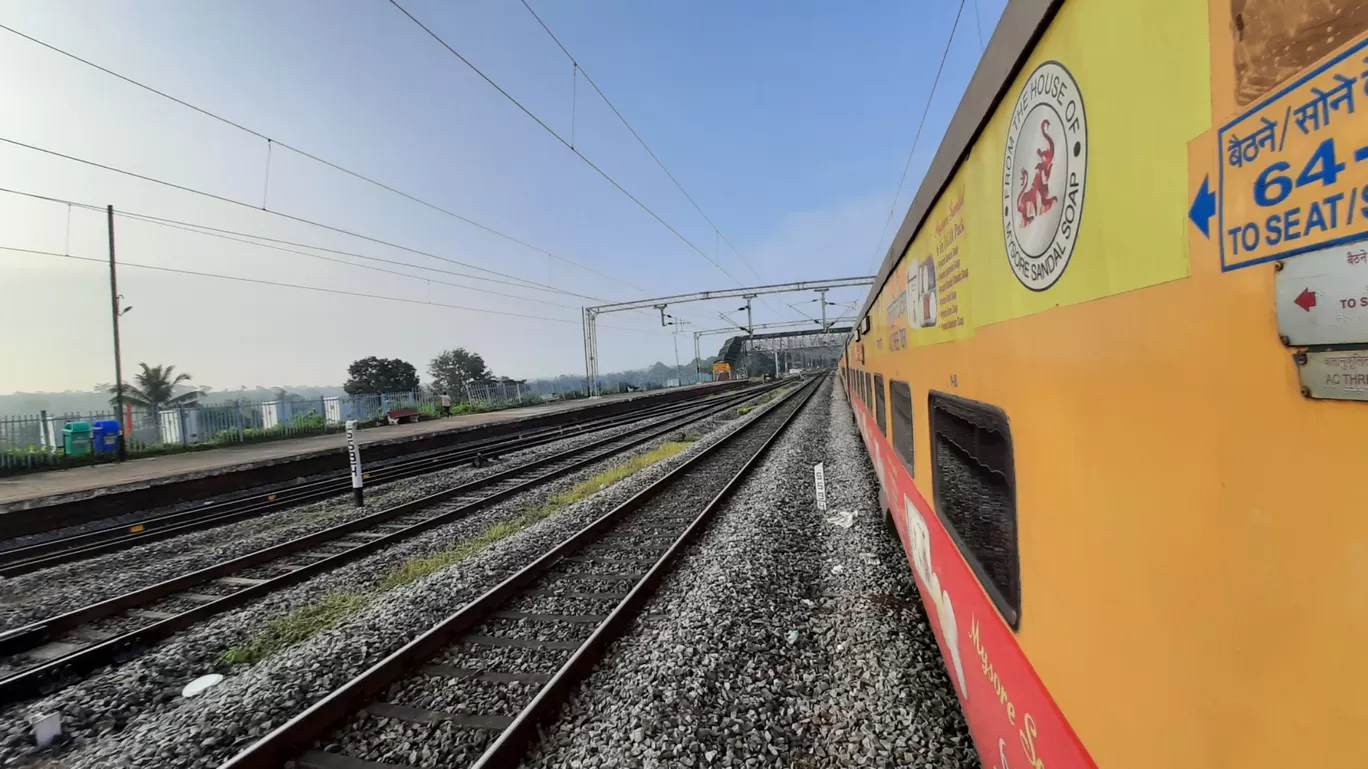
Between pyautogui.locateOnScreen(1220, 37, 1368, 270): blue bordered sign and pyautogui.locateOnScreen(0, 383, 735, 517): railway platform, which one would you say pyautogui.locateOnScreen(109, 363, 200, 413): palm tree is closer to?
pyautogui.locateOnScreen(0, 383, 735, 517): railway platform

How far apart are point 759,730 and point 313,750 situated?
270 centimetres

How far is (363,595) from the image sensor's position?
236 inches

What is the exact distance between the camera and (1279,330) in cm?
76

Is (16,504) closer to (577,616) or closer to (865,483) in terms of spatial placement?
(577,616)

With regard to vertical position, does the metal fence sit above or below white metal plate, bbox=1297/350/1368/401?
below

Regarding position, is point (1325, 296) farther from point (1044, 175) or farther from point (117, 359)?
point (117, 359)

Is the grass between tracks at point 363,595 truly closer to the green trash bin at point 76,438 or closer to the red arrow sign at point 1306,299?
the red arrow sign at point 1306,299

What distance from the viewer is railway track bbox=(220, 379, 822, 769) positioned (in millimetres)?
3486

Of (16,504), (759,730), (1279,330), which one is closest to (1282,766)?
(1279,330)

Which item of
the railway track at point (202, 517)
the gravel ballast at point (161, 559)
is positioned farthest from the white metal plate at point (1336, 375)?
the railway track at point (202, 517)

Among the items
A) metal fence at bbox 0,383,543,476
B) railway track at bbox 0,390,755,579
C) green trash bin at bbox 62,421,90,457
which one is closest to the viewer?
railway track at bbox 0,390,755,579

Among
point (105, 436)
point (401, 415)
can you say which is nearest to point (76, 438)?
point (105, 436)

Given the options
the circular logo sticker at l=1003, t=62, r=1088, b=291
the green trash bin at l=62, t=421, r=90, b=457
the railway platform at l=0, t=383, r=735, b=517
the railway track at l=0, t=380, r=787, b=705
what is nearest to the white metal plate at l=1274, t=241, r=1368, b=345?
the circular logo sticker at l=1003, t=62, r=1088, b=291

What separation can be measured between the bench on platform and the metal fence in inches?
21.5
